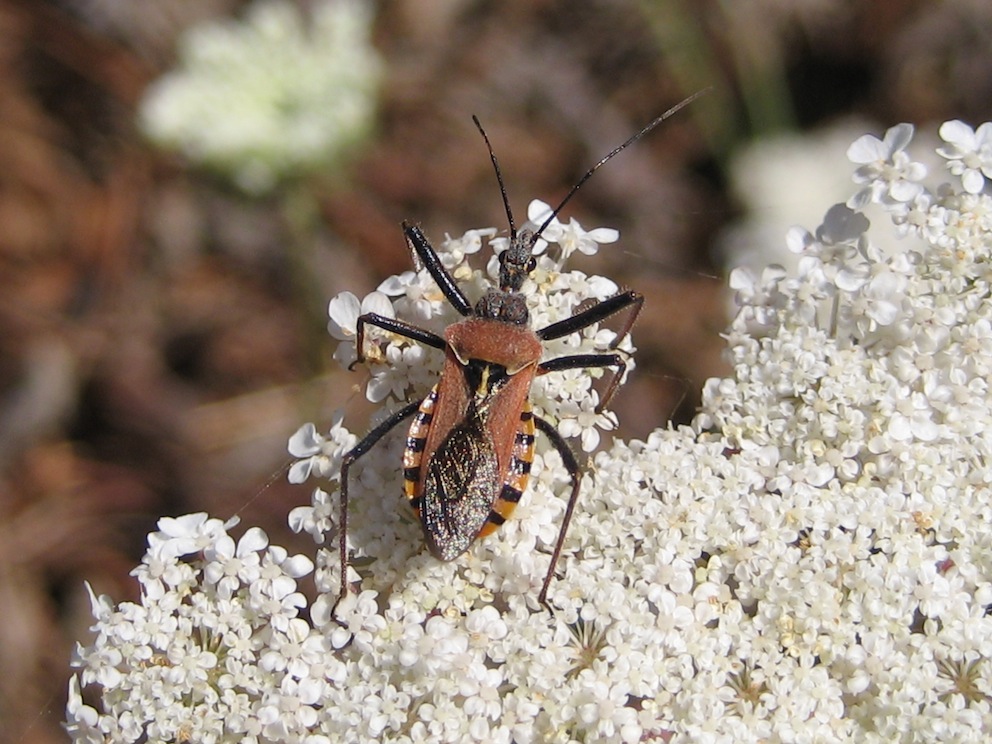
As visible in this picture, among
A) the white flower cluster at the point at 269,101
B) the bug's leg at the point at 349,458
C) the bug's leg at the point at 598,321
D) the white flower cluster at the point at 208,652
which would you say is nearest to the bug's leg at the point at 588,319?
the bug's leg at the point at 598,321

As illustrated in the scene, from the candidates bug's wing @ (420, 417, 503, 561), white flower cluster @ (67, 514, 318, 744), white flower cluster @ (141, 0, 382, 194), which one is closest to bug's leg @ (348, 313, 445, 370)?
bug's wing @ (420, 417, 503, 561)

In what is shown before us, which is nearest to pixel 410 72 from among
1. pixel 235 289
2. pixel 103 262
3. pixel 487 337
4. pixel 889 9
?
pixel 235 289

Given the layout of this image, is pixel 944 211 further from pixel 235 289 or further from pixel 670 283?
pixel 235 289

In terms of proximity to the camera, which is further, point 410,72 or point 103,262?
point 410,72

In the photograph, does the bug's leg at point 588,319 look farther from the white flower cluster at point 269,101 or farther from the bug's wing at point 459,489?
the white flower cluster at point 269,101

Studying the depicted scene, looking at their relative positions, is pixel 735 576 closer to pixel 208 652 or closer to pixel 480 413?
pixel 480 413

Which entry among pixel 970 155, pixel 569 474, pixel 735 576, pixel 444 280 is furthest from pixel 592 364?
pixel 970 155
